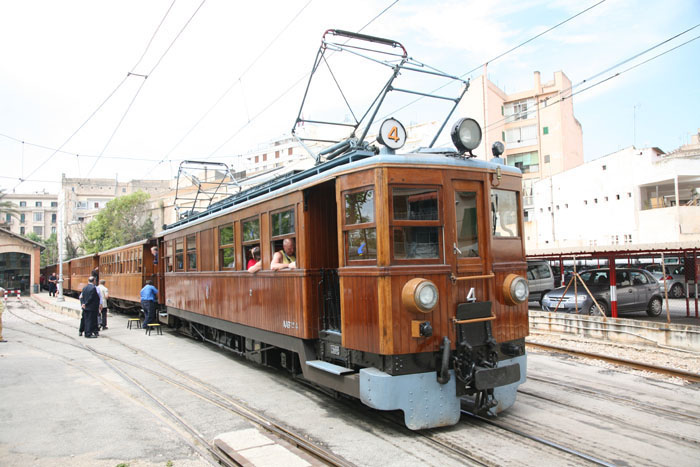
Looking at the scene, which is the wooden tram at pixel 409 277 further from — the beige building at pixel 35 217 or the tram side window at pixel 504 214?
the beige building at pixel 35 217

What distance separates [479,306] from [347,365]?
5.53ft

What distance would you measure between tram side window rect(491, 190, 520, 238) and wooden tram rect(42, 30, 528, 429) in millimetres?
14

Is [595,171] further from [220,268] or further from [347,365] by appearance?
[347,365]

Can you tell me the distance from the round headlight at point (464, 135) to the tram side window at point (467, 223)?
0.62 meters

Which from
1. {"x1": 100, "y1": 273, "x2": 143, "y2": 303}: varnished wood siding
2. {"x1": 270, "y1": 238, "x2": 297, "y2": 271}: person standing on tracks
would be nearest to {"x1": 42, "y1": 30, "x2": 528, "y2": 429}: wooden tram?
{"x1": 270, "y1": 238, "x2": 297, "y2": 271}: person standing on tracks

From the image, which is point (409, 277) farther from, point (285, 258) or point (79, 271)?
point (79, 271)

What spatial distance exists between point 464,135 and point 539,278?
48.2 ft

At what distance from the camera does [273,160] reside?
265 feet

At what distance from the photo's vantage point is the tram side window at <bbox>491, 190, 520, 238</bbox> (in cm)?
600

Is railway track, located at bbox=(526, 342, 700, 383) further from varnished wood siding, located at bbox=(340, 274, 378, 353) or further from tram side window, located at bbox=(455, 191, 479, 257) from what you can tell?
varnished wood siding, located at bbox=(340, 274, 378, 353)

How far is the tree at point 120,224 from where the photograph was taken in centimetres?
4919

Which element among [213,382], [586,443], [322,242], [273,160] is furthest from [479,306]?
[273,160]

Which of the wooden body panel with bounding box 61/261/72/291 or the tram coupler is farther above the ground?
the wooden body panel with bounding box 61/261/72/291

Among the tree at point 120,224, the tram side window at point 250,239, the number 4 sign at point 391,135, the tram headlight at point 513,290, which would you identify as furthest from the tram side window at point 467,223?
the tree at point 120,224
